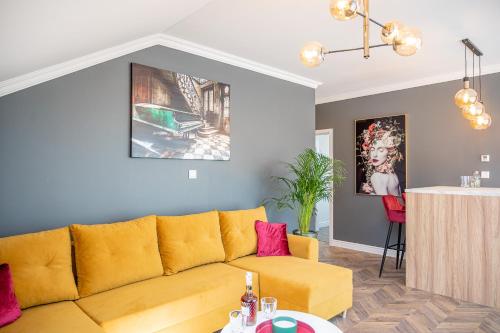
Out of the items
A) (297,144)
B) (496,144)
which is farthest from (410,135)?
(297,144)

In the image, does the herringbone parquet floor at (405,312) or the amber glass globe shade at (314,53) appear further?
the herringbone parquet floor at (405,312)

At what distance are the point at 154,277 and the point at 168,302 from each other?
53cm

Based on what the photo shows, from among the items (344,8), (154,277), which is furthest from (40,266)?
(344,8)

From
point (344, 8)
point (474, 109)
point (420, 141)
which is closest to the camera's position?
point (344, 8)

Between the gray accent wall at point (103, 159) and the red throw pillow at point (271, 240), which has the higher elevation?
the gray accent wall at point (103, 159)

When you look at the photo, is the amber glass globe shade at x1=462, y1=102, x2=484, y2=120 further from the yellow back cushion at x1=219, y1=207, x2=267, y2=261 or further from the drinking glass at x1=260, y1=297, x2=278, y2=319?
the drinking glass at x1=260, y1=297, x2=278, y2=319

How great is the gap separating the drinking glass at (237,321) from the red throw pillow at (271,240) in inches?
60.9

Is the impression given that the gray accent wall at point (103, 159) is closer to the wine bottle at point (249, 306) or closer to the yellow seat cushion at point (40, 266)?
the yellow seat cushion at point (40, 266)

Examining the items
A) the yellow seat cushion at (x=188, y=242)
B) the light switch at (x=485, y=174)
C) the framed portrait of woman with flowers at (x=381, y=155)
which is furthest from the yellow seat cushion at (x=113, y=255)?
the light switch at (x=485, y=174)

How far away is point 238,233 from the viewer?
11.4 ft

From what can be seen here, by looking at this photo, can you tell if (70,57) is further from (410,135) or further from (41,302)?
(410,135)

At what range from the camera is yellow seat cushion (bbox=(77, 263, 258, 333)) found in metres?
2.16

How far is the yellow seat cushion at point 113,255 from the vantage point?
8.13 ft

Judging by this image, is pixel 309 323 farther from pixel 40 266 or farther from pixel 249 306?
pixel 40 266
